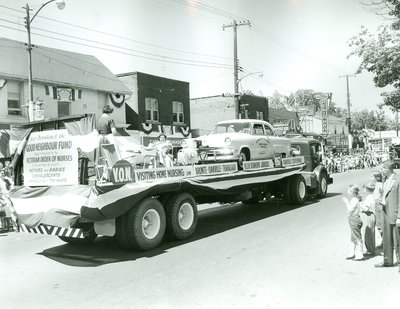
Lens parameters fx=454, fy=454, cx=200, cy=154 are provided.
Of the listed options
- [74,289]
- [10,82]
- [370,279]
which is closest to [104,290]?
[74,289]

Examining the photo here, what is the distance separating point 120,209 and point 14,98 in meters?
16.8

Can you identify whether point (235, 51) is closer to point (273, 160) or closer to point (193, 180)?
point (273, 160)

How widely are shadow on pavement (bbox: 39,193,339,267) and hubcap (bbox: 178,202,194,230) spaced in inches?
12.2

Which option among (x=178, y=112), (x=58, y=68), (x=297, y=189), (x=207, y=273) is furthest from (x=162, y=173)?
(x=178, y=112)

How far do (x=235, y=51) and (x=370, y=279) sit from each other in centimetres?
2521

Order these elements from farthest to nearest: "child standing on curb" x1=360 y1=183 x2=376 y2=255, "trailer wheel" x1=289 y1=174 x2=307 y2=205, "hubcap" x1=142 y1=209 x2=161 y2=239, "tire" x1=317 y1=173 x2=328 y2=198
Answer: "tire" x1=317 y1=173 x2=328 y2=198
"trailer wheel" x1=289 y1=174 x2=307 y2=205
"hubcap" x1=142 y1=209 x2=161 y2=239
"child standing on curb" x1=360 y1=183 x2=376 y2=255

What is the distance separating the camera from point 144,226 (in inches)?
331

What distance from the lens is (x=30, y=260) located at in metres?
8.11

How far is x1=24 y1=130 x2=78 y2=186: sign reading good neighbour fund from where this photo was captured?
812 cm

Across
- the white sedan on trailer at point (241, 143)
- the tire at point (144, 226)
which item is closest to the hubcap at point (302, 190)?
the white sedan on trailer at point (241, 143)

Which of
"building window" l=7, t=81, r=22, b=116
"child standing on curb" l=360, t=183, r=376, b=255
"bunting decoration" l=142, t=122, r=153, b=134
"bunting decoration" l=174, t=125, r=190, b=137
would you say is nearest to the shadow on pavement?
"child standing on curb" l=360, t=183, r=376, b=255

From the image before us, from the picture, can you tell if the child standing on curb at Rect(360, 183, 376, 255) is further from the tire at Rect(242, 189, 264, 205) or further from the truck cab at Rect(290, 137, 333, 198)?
the truck cab at Rect(290, 137, 333, 198)

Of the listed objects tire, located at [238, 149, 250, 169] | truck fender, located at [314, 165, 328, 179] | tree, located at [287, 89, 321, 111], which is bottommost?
truck fender, located at [314, 165, 328, 179]

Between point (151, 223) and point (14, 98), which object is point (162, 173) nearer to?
point (151, 223)
